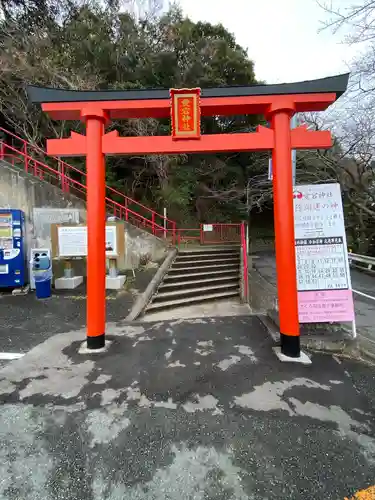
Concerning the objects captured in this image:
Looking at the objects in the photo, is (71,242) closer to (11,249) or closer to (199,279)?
(11,249)

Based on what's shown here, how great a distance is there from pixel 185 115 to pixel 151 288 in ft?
14.5

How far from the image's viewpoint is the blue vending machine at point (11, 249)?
651 centimetres

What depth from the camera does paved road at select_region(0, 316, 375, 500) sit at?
5.80 feet

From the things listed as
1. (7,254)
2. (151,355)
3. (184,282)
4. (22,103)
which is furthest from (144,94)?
(22,103)

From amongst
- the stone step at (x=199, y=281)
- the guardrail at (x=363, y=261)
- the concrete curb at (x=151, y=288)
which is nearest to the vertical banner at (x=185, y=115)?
the concrete curb at (x=151, y=288)

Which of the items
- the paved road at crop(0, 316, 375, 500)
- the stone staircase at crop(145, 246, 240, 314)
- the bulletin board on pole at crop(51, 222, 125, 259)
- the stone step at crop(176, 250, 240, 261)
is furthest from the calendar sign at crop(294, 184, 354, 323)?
the bulletin board on pole at crop(51, 222, 125, 259)

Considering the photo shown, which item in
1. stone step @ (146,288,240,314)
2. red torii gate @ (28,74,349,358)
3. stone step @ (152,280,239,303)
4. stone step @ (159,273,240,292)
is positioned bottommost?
stone step @ (146,288,240,314)

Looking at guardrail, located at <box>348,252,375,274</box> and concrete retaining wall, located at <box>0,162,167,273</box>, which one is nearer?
concrete retaining wall, located at <box>0,162,167,273</box>

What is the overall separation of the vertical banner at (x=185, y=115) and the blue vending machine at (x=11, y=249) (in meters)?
5.50

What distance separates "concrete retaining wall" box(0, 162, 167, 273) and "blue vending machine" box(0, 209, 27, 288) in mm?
844

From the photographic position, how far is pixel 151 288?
662cm

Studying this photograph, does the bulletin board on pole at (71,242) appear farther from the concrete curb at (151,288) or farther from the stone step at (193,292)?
the stone step at (193,292)

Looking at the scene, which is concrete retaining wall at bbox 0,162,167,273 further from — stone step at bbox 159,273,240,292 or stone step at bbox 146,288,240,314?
stone step at bbox 146,288,240,314

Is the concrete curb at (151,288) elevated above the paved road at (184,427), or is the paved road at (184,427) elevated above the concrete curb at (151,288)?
the concrete curb at (151,288)
